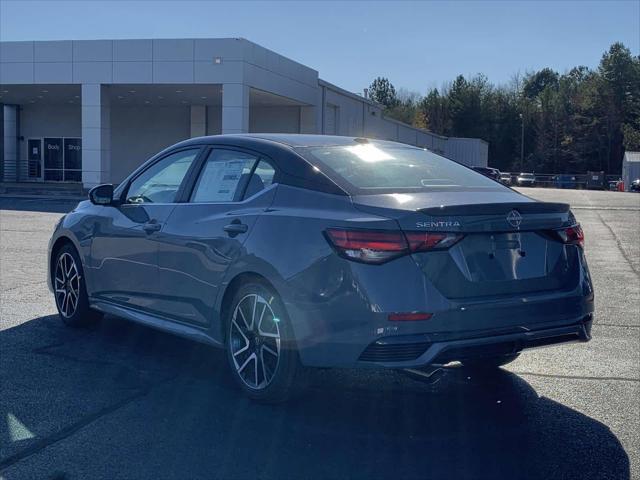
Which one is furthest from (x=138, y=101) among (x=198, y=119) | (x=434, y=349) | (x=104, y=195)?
(x=434, y=349)

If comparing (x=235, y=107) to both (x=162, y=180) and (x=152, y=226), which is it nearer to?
(x=162, y=180)

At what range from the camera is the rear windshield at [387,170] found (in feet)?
15.1

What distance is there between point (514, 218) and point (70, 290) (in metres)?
4.16

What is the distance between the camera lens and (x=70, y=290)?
22.2 feet

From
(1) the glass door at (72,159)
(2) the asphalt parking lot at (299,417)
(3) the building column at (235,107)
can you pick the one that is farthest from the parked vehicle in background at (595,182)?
(2) the asphalt parking lot at (299,417)

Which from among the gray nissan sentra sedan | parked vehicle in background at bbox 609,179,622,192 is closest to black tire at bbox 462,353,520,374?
the gray nissan sentra sedan

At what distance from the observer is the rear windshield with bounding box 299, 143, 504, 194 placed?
4617 mm

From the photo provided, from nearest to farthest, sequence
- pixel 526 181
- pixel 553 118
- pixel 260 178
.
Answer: pixel 260 178 < pixel 526 181 < pixel 553 118

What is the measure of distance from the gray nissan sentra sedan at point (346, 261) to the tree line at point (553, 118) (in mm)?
81969

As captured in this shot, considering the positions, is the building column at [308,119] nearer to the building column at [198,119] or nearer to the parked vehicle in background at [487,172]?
the building column at [198,119]

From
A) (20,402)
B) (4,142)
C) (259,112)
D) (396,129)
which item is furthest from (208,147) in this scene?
(396,129)

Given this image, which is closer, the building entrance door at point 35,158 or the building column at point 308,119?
the building column at point 308,119

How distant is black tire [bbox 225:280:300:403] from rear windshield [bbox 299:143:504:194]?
2.75ft

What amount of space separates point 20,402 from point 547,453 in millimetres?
3164
